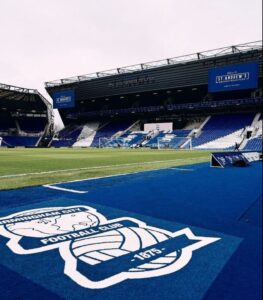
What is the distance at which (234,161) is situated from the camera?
554 inches

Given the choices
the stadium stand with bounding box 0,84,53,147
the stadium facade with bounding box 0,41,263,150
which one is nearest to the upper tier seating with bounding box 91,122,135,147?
the stadium facade with bounding box 0,41,263,150

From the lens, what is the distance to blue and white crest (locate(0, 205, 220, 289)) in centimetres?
267

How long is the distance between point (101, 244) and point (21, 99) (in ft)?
241

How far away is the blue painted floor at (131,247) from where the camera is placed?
2.34 metres

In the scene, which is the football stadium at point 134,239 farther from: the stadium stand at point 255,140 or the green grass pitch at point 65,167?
the stadium stand at point 255,140

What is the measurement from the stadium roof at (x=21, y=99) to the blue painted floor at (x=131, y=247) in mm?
64247

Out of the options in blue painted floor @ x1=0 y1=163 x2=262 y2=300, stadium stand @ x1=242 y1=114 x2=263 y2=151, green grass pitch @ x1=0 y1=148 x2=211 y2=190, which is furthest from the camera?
stadium stand @ x1=242 y1=114 x2=263 y2=151

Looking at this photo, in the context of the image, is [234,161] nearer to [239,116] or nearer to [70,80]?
[239,116]

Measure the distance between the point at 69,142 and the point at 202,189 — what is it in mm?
61196

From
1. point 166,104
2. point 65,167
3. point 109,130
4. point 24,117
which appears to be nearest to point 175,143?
point 166,104

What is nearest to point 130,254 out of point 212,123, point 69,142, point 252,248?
point 252,248

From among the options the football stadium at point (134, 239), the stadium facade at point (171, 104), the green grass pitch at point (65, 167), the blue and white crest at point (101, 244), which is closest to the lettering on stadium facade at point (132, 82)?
the stadium facade at point (171, 104)

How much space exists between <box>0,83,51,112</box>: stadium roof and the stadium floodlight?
35.7 m

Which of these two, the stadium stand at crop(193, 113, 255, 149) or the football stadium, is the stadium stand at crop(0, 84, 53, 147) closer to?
the stadium stand at crop(193, 113, 255, 149)
